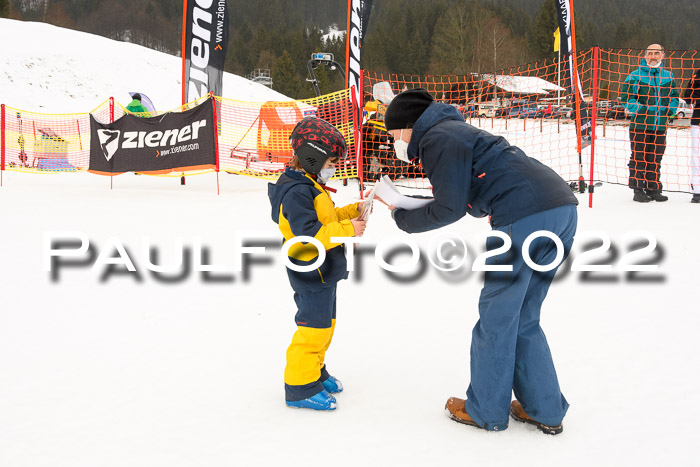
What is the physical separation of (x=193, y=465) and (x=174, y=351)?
3.82ft

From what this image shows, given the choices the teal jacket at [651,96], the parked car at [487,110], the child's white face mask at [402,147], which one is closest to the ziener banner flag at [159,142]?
the teal jacket at [651,96]

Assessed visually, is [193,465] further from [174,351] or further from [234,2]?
[234,2]

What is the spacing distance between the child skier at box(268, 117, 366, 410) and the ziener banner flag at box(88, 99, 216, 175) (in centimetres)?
719

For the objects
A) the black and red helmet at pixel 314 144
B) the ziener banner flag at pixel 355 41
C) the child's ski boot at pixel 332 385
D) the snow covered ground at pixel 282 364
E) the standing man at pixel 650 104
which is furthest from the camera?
the ziener banner flag at pixel 355 41

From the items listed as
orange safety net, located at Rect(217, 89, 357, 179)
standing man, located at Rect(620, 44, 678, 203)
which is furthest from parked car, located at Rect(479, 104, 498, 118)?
standing man, located at Rect(620, 44, 678, 203)

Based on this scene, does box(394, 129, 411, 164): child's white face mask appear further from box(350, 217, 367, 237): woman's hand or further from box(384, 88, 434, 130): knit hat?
box(350, 217, 367, 237): woman's hand

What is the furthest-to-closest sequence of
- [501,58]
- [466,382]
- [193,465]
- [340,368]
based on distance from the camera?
[501,58] → [340,368] → [466,382] → [193,465]

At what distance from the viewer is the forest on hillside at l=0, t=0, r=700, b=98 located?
55.0m

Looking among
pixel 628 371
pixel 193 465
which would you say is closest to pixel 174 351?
pixel 193 465

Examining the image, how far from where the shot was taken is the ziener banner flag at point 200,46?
1064cm

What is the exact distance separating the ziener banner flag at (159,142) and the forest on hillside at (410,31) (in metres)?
37.3

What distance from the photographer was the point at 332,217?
8.16 ft

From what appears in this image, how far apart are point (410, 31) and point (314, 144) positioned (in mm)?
78577

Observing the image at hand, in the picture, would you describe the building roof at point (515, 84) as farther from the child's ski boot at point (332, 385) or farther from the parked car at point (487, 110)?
the child's ski boot at point (332, 385)
